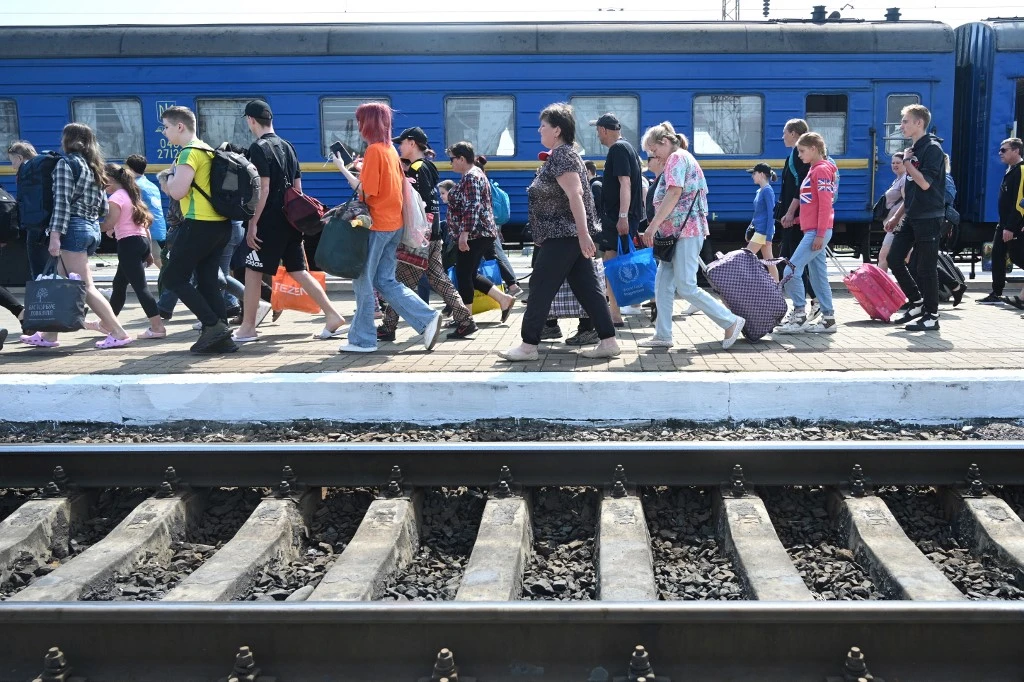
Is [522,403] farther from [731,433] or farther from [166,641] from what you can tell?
[166,641]

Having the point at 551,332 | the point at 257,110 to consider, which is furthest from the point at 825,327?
the point at 257,110

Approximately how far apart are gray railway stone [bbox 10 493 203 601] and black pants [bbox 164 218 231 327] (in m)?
3.19

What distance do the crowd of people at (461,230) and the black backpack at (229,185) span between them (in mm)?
56

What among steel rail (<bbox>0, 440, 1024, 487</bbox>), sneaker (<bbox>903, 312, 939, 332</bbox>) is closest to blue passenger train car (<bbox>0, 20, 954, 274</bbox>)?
sneaker (<bbox>903, 312, 939, 332</bbox>)

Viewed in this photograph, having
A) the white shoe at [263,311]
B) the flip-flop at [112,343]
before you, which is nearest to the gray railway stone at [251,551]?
the flip-flop at [112,343]

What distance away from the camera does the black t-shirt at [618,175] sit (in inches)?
308

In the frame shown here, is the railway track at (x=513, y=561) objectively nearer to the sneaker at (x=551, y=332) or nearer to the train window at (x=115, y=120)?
the sneaker at (x=551, y=332)

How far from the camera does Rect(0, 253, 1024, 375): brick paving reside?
6.20 metres

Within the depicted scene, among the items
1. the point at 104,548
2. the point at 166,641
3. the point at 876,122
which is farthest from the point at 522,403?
the point at 876,122

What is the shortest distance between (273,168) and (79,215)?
5.53ft

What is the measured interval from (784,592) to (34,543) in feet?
9.60

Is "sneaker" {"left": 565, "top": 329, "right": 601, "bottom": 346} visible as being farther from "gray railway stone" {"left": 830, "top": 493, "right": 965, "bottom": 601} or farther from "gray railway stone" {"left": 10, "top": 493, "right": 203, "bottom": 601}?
"gray railway stone" {"left": 10, "top": 493, "right": 203, "bottom": 601}

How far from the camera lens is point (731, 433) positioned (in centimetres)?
515

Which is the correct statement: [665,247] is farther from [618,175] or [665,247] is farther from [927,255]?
[927,255]
